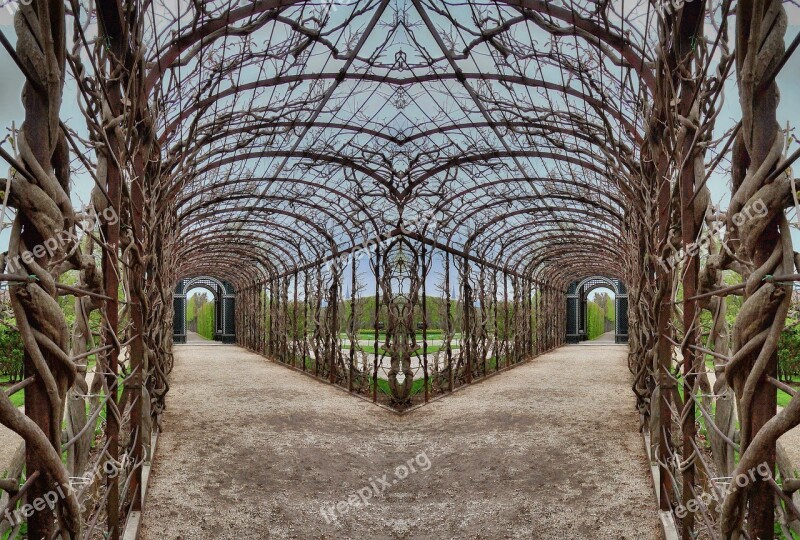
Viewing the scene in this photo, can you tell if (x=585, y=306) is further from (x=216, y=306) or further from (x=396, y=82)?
(x=396, y=82)

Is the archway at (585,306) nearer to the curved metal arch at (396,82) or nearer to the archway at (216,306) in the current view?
the archway at (216,306)

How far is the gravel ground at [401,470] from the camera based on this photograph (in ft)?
12.6

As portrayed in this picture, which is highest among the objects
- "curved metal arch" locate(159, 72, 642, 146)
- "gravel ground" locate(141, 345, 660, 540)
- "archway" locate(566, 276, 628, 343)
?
"curved metal arch" locate(159, 72, 642, 146)

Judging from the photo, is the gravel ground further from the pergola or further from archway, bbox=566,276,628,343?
archway, bbox=566,276,628,343

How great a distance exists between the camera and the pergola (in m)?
1.62

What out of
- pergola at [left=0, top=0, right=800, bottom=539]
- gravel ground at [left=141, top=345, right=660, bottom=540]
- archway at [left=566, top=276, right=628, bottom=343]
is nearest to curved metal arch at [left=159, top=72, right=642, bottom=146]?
pergola at [left=0, top=0, right=800, bottom=539]

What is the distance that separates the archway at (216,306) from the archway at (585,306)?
1706cm

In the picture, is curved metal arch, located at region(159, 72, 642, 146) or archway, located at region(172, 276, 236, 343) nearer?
curved metal arch, located at region(159, 72, 642, 146)

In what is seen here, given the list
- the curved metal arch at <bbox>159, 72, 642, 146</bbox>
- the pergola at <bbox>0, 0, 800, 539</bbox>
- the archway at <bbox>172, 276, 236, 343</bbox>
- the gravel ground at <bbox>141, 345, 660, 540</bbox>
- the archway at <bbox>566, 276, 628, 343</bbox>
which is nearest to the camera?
the pergola at <bbox>0, 0, 800, 539</bbox>

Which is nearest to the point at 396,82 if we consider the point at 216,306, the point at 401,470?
the point at 401,470

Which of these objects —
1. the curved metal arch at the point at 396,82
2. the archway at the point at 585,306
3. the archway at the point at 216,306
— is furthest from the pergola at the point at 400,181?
the archway at the point at 216,306

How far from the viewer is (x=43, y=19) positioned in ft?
5.21

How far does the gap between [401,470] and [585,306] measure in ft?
86.0

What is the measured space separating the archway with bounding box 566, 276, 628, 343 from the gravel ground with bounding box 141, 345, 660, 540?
2003 centimetres
